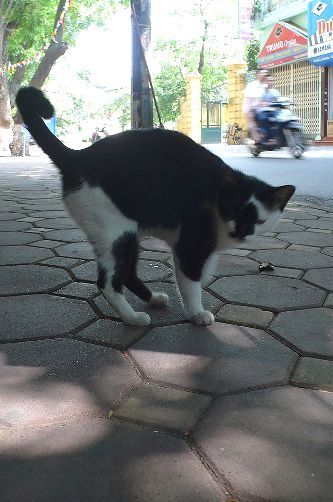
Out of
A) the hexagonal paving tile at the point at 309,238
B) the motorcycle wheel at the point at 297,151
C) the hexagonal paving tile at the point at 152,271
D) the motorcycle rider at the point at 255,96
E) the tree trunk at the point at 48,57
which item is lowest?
the hexagonal paving tile at the point at 152,271

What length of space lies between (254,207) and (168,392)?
34.6 inches

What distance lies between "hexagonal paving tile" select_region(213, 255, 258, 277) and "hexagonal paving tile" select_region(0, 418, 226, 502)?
153 cm

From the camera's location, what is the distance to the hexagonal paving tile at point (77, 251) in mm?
3016

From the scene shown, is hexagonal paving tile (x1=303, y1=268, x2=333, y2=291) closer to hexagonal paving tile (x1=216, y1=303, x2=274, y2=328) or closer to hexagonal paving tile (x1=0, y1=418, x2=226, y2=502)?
hexagonal paving tile (x1=216, y1=303, x2=274, y2=328)

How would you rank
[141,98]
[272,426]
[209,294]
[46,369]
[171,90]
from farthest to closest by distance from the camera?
[171,90] → [141,98] → [209,294] → [46,369] → [272,426]

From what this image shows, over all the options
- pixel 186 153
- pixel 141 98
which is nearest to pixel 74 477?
pixel 186 153

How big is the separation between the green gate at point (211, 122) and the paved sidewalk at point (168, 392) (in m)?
22.5

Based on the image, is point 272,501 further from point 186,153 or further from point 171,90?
point 171,90

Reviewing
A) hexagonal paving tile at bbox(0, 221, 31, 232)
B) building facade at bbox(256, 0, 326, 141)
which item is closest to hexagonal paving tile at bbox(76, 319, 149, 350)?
hexagonal paving tile at bbox(0, 221, 31, 232)

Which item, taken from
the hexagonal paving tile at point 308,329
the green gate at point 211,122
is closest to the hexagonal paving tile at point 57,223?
the hexagonal paving tile at point 308,329

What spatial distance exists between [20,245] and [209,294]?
4.97ft

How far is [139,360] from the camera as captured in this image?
166cm

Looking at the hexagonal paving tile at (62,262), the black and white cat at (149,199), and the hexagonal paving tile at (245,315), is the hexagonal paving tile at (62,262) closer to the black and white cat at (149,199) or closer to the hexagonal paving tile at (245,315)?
the black and white cat at (149,199)

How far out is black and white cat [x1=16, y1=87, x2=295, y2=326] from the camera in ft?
6.23
